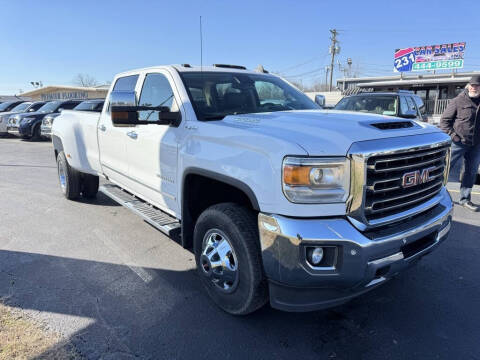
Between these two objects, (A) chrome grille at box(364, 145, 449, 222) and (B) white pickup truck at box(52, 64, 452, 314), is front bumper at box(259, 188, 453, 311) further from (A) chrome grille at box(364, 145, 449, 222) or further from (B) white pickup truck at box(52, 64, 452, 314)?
(A) chrome grille at box(364, 145, 449, 222)

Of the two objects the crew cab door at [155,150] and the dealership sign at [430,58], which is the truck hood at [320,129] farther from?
the dealership sign at [430,58]

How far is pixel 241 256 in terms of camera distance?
2.51 m

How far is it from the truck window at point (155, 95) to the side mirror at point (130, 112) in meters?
0.15

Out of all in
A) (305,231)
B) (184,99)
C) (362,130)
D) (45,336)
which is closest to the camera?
(305,231)

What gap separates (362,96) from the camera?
8953 mm

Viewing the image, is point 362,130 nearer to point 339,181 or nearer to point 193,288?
point 339,181

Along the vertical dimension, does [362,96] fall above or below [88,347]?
above

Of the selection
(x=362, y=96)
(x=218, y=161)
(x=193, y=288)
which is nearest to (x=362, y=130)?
(x=218, y=161)

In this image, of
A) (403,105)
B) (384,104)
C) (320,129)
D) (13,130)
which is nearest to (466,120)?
(403,105)

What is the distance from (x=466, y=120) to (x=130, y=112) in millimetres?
4885

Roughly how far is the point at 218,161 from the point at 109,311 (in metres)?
1.53

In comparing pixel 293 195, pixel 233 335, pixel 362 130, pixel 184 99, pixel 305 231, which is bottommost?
pixel 233 335

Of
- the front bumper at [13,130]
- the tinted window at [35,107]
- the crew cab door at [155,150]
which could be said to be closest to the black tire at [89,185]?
the crew cab door at [155,150]

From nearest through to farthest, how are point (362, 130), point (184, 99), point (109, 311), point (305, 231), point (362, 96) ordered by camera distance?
point (305, 231)
point (362, 130)
point (109, 311)
point (184, 99)
point (362, 96)
